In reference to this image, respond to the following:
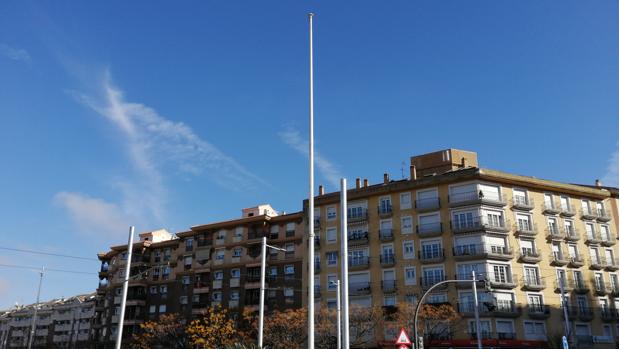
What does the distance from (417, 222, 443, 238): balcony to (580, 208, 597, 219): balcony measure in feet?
48.3

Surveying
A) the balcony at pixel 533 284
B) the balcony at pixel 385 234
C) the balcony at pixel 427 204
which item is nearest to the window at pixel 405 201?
the balcony at pixel 427 204

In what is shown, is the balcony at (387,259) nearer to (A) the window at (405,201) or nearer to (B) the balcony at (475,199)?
(A) the window at (405,201)

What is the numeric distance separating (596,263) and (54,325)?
88643 mm

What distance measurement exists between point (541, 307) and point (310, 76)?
3905 cm

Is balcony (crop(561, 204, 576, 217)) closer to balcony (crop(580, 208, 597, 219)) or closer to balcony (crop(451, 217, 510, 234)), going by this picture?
balcony (crop(580, 208, 597, 219))

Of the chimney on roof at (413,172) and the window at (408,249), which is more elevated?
the chimney on roof at (413,172)

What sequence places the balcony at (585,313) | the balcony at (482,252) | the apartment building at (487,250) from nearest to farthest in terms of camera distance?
the apartment building at (487,250) < the balcony at (482,252) < the balcony at (585,313)

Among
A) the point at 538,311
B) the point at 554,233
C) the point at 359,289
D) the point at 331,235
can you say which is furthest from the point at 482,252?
the point at 331,235

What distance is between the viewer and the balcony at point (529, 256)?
48.4 m

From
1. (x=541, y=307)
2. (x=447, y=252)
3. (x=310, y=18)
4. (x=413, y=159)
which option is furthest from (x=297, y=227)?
(x=310, y=18)

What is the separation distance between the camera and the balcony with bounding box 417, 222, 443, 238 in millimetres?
50375

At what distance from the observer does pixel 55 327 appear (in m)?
99.0

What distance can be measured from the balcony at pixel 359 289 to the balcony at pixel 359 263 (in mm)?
1498

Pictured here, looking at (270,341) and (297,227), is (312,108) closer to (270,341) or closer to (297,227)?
(270,341)
